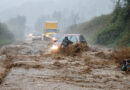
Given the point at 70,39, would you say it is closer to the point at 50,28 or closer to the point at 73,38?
the point at 73,38

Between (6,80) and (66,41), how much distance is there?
24.9ft

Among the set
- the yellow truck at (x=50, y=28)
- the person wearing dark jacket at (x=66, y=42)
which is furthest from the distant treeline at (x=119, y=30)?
the person wearing dark jacket at (x=66, y=42)

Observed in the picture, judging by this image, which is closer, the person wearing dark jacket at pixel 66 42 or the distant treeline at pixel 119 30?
the person wearing dark jacket at pixel 66 42

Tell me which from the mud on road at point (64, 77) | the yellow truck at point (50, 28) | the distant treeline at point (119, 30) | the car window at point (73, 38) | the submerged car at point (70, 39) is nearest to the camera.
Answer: the mud on road at point (64, 77)

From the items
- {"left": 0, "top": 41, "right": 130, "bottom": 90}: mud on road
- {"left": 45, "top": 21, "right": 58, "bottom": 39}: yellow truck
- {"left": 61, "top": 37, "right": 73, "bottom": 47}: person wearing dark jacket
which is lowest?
{"left": 0, "top": 41, "right": 130, "bottom": 90}: mud on road

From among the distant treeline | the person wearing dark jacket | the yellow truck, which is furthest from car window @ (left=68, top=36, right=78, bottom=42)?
the yellow truck

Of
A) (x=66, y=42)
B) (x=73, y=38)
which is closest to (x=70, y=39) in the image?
(x=73, y=38)

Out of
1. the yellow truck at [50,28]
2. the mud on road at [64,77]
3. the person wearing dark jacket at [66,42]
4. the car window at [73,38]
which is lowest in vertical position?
the mud on road at [64,77]

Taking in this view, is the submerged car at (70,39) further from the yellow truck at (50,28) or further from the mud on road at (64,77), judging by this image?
Result: the yellow truck at (50,28)

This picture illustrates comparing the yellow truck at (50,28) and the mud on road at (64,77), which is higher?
the yellow truck at (50,28)

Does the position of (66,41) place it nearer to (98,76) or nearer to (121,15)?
(98,76)

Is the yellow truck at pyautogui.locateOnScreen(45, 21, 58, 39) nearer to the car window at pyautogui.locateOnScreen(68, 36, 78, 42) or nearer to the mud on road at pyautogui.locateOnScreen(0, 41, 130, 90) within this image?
the car window at pyautogui.locateOnScreen(68, 36, 78, 42)

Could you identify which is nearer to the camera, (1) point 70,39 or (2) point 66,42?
(2) point 66,42

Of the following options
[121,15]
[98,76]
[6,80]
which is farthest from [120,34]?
[6,80]
